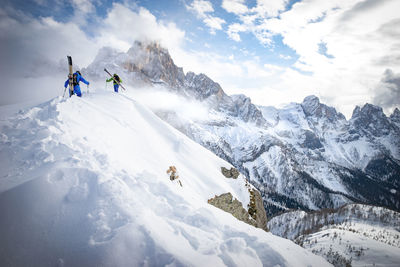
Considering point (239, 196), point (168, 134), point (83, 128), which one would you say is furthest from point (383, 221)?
point (83, 128)

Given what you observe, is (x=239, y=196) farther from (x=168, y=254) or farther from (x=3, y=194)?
(x=3, y=194)

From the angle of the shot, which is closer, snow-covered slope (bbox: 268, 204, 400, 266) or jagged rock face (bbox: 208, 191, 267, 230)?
jagged rock face (bbox: 208, 191, 267, 230)

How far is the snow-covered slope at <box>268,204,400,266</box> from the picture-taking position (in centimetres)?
6194

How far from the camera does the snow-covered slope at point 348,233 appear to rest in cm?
6194

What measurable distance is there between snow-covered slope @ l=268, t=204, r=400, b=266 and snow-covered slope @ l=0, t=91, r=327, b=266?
72.9 m

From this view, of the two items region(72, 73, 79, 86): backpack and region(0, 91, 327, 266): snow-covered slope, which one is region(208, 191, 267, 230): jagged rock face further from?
region(72, 73, 79, 86): backpack

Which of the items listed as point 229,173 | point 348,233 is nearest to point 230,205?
point 229,173

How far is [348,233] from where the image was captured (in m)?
80.9

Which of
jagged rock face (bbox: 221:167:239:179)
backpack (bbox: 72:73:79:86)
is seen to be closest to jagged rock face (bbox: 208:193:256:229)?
jagged rock face (bbox: 221:167:239:179)

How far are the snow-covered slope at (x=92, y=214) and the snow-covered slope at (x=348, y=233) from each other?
72.9m

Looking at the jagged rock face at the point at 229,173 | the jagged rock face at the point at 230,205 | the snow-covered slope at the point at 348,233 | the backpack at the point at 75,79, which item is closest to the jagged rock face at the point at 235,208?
the jagged rock face at the point at 230,205

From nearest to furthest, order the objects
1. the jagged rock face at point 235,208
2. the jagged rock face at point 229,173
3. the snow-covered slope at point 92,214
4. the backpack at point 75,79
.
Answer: the snow-covered slope at point 92,214, the backpack at point 75,79, the jagged rock face at point 235,208, the jagged rock face at point 229,173

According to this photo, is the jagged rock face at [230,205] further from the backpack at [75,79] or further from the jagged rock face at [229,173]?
the backpack at [75,79]

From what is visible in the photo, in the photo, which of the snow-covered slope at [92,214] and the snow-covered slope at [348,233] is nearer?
the snow-covered slope at [92,214]
